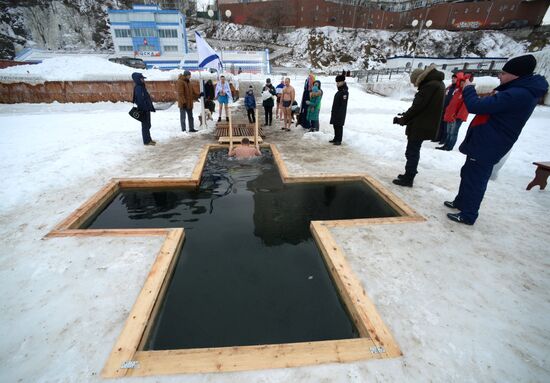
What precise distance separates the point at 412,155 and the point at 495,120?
5.29 feet

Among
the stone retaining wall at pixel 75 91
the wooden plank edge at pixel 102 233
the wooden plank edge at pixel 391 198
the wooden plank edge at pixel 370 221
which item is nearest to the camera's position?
the wooden plank edge at pixel 102 233

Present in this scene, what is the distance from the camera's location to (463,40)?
56.5m

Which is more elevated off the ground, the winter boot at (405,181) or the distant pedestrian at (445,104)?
the distant pedestrian at (445,104)

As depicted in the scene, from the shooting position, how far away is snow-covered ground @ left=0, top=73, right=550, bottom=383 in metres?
2.01

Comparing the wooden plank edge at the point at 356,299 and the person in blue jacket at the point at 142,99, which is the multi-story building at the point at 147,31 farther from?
the wooden plank edge at the point at 356,299

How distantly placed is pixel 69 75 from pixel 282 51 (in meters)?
52.7

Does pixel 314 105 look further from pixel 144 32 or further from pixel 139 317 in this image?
pixel 144 32

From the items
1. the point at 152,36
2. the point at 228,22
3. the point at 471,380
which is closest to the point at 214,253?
the point at 471,380

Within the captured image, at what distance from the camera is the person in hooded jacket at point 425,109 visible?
180 inches

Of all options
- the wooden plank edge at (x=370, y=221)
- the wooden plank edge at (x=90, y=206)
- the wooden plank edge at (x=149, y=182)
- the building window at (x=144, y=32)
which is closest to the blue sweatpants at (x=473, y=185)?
the wooden plank edge at (x=370, y=221)

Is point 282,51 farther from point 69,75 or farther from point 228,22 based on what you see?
point 69,75

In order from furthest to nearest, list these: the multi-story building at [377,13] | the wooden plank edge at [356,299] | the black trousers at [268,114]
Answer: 1. the multi-story building at [377,13]
2. the black trousers at [268,114]
3. the wooden plank edge at [356,299]

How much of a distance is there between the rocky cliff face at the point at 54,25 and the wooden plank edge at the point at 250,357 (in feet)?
251

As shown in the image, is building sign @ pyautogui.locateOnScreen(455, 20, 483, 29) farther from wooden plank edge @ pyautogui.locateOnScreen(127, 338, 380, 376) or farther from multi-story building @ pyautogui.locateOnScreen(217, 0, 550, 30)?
wooden plank edge @ pyautogui.locateOnScreen(127, 338, 380, 376)
